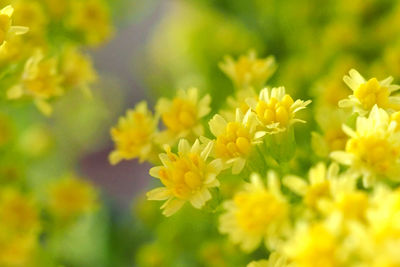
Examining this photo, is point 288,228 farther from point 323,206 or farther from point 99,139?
point 99,139

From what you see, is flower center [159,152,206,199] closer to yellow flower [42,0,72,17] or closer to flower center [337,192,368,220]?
flower center [337,192,368,220]

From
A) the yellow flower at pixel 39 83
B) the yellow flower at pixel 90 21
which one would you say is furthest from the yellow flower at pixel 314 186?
the yellow flower at pixel 90 21

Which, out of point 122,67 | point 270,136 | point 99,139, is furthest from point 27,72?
point 122,67

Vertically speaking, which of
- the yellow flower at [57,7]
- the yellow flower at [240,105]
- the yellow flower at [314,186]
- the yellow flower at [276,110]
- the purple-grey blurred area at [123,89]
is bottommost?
the yellow flower at [314,186]

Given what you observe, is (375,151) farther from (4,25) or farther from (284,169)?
(4,25)

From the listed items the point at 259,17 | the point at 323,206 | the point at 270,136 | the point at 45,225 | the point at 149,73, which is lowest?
the point at 323,206

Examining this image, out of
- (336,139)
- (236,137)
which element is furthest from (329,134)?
(236,137)

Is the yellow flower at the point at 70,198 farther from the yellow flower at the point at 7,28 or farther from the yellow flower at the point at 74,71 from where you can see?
the yellow flower at the point at 7,28
